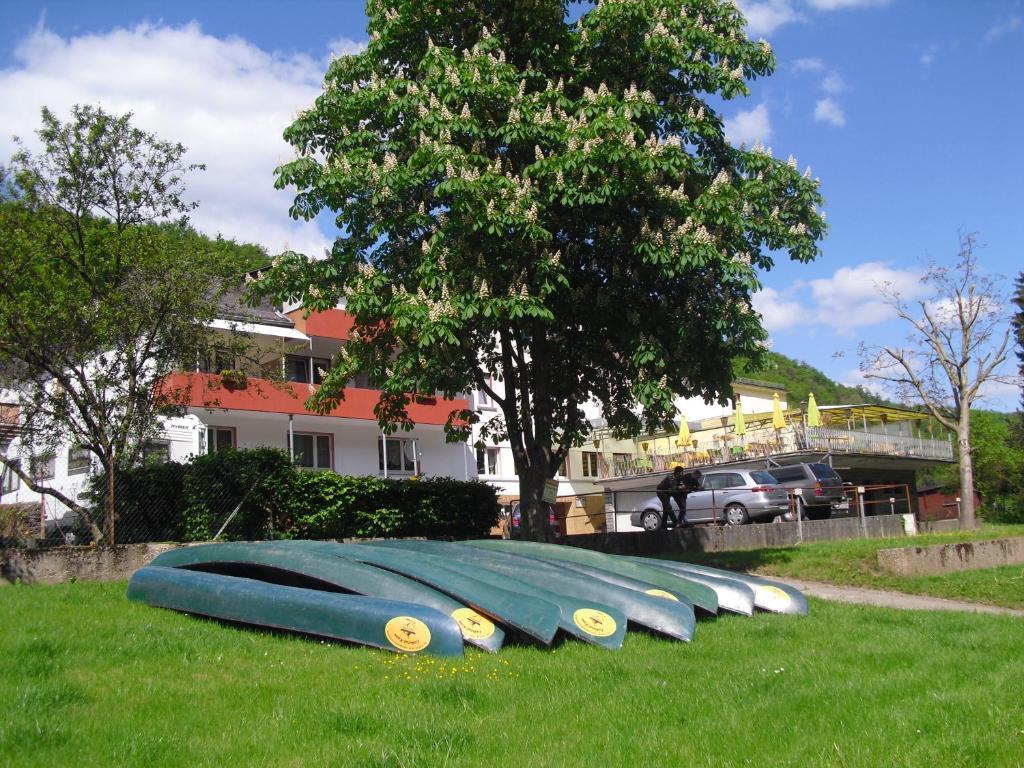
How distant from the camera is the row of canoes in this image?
8.49 metres

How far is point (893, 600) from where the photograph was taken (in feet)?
45.7

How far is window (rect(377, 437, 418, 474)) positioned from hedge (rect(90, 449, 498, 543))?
707 inches

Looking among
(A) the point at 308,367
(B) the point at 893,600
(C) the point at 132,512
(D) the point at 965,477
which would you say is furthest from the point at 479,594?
(A) the point at 308,367

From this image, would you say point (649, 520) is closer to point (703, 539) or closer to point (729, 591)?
point (703, 539)

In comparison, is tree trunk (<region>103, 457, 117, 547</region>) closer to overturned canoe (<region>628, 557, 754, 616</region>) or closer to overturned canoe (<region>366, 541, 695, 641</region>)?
overturned canoe (<region>366, 541, 695, 641</region>)

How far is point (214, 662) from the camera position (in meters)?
7.56

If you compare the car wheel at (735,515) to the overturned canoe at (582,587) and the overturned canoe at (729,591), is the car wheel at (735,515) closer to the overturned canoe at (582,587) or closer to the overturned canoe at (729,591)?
the overturned canoe at (729,591)

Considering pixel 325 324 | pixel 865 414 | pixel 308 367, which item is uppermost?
pixel 325 324

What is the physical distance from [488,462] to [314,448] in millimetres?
9811

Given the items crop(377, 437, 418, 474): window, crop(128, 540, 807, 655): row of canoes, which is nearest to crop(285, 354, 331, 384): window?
crop(377, 437, 418, 474): window

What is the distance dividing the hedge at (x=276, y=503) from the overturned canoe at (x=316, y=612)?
4.81 meters

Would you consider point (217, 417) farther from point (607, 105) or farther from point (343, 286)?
point (607, 105)

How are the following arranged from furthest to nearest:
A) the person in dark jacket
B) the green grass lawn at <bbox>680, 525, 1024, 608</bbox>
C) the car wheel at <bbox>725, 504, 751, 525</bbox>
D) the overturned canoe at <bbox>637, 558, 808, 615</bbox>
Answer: the car wheel at <bbox>725, 504, 751, 525</bbox>
the person in dark jacket
the green grass lawn at <bbox>680, 525, 1024, 608</bbox>
the overturned canoe at <bbox>637, 558, 808, 615</bbox>

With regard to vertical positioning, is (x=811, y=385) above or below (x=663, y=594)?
above
